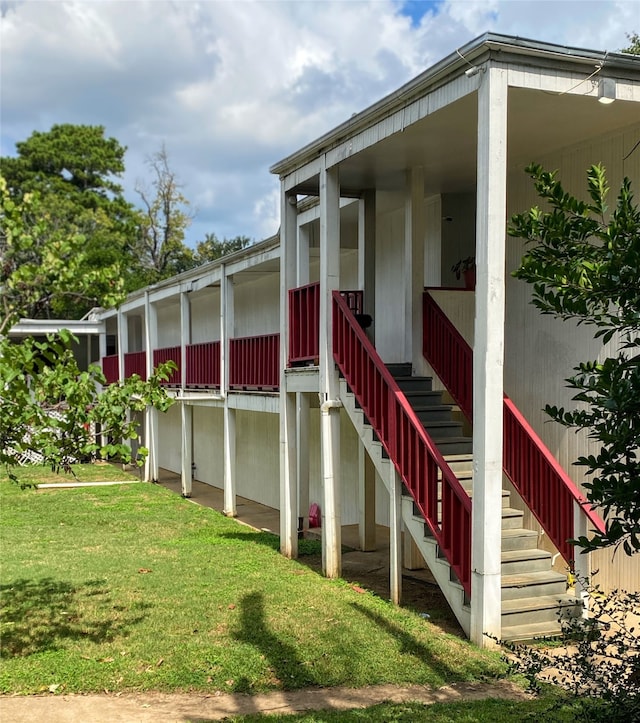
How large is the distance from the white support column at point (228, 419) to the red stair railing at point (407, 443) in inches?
242

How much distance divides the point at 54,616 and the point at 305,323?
4.71 metres

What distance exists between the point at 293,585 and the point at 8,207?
18.9 feet

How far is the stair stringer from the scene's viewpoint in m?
7.10

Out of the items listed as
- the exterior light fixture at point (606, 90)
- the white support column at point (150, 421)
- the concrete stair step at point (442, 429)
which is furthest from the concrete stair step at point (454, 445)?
the white support column at point (150, 421)

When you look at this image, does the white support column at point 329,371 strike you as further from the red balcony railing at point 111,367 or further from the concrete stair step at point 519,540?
the red balcony railing at point 111,367

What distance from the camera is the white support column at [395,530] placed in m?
8.12

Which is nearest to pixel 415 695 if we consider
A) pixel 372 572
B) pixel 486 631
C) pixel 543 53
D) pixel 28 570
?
pixel 486 631

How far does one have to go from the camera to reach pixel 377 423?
8555mm

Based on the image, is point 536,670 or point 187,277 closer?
point 536,670

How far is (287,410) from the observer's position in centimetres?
1090

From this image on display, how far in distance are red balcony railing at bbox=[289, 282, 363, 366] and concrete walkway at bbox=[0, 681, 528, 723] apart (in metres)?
4.94

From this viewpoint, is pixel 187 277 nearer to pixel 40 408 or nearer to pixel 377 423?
pixel 377 423

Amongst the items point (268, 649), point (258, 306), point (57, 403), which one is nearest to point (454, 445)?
point (268, 649)

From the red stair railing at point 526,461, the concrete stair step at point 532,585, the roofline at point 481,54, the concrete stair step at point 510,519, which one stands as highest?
the roofline at point 481,54
